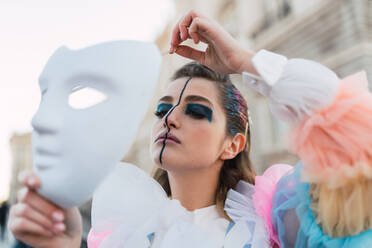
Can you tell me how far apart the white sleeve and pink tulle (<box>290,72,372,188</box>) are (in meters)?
0.03

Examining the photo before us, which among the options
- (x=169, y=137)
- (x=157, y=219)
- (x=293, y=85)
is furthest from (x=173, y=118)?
(x=293, y=85)

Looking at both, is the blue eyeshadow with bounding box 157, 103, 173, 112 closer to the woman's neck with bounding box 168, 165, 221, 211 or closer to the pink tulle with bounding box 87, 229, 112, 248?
the woman's neck with bounding box 168, 165, 221, 211

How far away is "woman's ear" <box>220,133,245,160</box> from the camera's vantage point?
1356mm

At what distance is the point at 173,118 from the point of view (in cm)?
122

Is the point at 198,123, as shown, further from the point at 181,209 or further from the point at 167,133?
the point at 181,209

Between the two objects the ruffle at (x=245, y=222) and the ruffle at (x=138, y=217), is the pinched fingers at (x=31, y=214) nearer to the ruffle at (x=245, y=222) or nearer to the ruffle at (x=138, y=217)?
the ruffle at (x=138, y=217)

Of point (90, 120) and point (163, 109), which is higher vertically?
point (90, 120)

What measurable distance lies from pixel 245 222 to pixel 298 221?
9.0 inches

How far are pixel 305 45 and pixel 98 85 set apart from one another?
7.81 meters

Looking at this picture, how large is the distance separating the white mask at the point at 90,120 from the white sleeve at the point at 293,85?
1.08 feet

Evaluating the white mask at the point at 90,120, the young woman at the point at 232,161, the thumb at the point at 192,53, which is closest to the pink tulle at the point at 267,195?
the young woman at the point at 232,161

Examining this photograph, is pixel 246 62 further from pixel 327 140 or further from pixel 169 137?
pixel 169 137

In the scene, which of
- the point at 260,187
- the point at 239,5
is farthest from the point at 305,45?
the point at 260,187

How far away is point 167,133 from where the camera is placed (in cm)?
120
